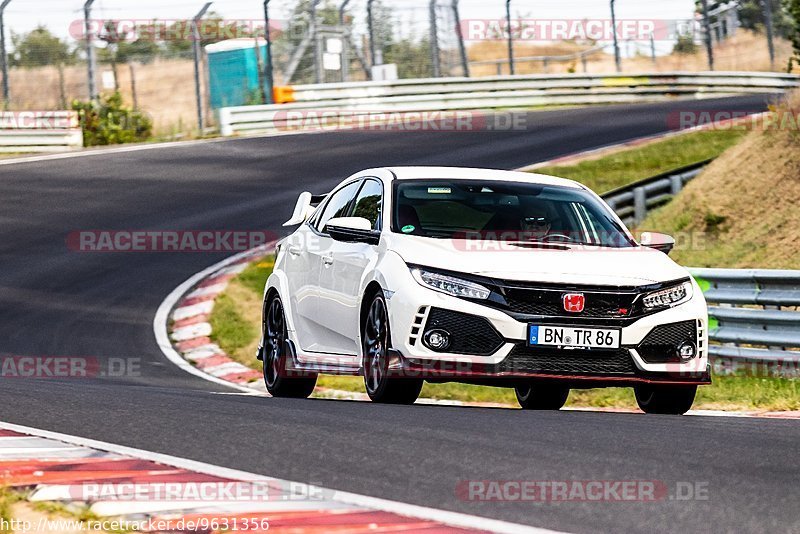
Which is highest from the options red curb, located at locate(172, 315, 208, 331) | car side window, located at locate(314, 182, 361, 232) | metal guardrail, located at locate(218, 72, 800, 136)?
metal guardrail, located at locate(218, 72, 800, 136)

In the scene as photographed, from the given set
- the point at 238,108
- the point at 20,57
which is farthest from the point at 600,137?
the point at 20,57

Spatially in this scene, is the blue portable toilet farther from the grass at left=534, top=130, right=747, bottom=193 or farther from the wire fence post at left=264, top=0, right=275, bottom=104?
the grass at left=534, top=130, right=747, bottom=193

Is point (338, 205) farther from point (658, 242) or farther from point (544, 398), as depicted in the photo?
point (658, 242)

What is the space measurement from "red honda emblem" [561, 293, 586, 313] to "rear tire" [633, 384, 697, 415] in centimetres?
87

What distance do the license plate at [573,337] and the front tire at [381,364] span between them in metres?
0.80

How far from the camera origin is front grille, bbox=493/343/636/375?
27.1ft

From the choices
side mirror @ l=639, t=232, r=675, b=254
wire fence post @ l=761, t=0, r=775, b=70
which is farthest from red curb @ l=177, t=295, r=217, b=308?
wire fence post @ l=761, t=0, r=775, b=70

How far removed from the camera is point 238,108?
106ft

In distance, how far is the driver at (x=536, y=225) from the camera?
9375 mm

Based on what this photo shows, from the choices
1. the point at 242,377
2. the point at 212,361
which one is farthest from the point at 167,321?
the point at 242,377

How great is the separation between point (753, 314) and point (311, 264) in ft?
13.9

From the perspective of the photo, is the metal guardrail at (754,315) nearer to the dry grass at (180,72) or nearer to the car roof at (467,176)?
the car roof at (467,176)

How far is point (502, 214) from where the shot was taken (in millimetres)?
9438

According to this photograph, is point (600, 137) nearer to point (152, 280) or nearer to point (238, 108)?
point (238, 108)
